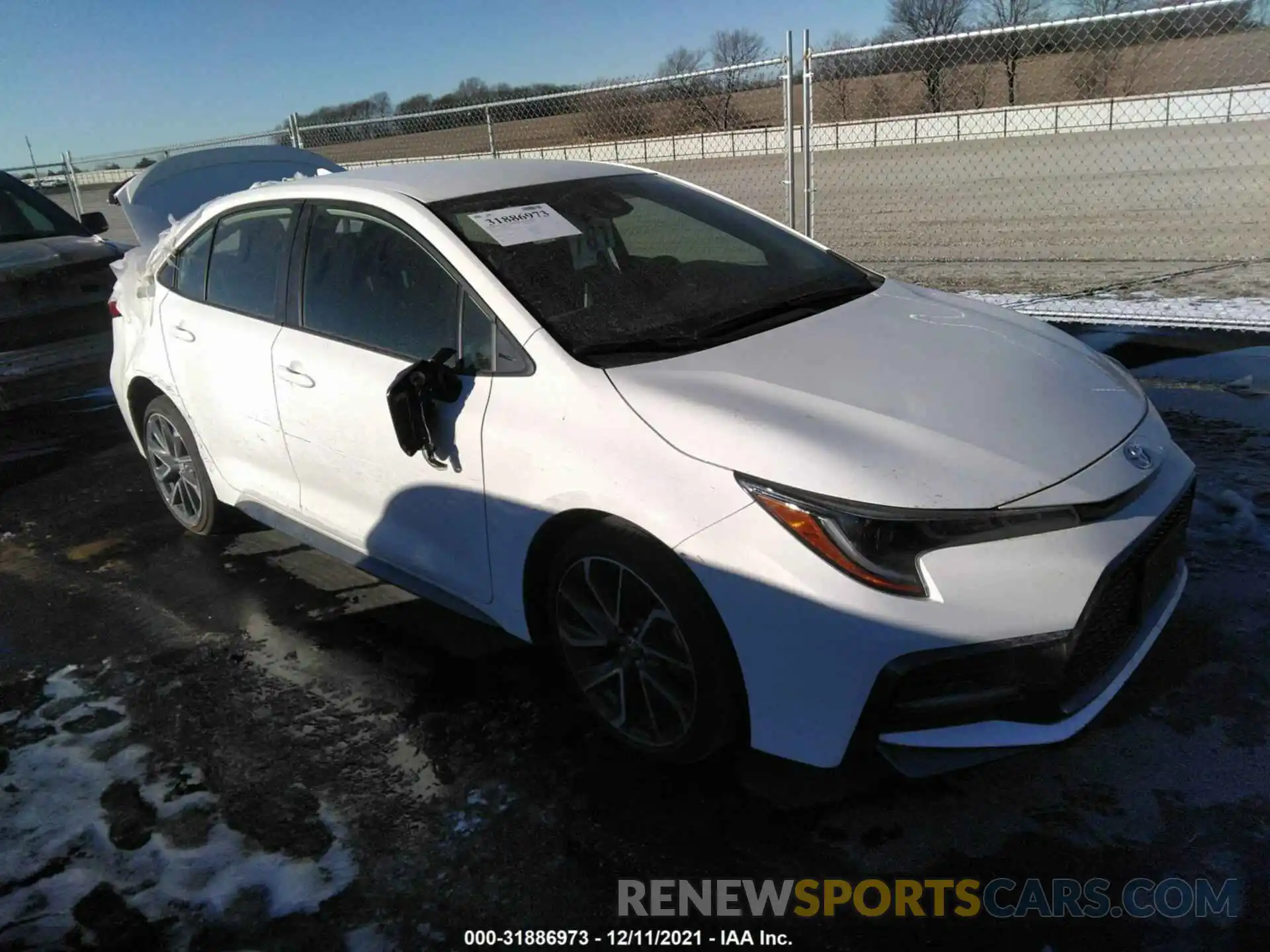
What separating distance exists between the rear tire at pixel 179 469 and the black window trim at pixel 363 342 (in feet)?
3.88

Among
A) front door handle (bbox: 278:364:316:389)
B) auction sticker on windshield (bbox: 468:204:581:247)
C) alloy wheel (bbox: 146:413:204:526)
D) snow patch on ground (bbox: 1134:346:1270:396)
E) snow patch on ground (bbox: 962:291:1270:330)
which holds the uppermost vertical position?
auction sticker on windshield (bbox: 468:204:581:247)

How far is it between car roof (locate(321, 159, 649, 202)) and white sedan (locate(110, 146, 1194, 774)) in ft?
0.09

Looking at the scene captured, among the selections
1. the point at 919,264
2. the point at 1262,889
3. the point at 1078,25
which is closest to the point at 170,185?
the point at 1078,25

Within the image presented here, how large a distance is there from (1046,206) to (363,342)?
47.8 feet

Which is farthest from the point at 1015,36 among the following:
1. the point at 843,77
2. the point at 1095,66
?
the point at 1095,66

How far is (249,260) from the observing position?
13.3 feet

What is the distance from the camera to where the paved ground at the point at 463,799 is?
2371mm

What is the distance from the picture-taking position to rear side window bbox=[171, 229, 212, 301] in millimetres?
4336

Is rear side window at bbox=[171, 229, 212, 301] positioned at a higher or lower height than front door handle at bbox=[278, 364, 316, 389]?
higher

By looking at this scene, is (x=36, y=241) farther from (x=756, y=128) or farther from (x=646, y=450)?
(x=756, y=128)

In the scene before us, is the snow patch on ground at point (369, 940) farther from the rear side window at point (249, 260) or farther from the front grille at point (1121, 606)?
the rear side window at point (249, 260)

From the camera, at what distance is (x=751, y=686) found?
2.46 metres

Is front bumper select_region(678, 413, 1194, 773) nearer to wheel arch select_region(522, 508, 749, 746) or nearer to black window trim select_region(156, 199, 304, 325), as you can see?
wheel arch select_region(522, 508, 749, 746)

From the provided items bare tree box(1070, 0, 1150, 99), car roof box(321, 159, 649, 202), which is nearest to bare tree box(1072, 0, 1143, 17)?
bare tree box(1070, 0, 1150, 99)
